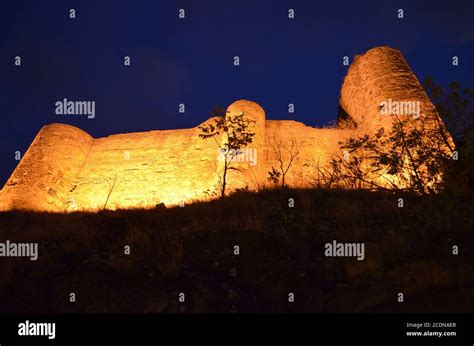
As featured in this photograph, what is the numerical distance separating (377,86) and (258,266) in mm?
12381

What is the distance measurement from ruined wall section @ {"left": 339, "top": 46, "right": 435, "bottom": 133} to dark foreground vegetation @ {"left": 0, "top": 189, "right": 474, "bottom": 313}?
7.79 metres

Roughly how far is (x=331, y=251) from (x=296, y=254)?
0.54 metres

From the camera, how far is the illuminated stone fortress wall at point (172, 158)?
1641 cm

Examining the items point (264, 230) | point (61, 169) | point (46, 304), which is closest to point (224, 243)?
point (264, 230)

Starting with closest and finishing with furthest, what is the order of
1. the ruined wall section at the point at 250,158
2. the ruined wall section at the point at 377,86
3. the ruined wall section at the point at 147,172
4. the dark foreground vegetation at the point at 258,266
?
1. the dark foreground vegetation at the point at 258,266
2. the ruined wall section at the point at 250,158
3. the ruined wall section at the point at 377,86
4. the ruined wall section at the point at 147,172

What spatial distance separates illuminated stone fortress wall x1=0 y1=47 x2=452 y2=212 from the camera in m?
16.4

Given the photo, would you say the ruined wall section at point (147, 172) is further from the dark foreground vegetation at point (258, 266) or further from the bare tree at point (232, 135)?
the dark foreground vegetation at point (258, 266)

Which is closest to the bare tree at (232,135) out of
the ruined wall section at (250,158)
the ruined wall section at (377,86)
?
the ruined wall section at (250,158)

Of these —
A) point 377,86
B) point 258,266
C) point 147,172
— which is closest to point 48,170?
point 147,172

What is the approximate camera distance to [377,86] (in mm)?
17250

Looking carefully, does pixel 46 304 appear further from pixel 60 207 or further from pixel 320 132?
pixel 320 132

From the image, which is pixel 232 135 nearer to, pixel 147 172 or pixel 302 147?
pixel 302 147

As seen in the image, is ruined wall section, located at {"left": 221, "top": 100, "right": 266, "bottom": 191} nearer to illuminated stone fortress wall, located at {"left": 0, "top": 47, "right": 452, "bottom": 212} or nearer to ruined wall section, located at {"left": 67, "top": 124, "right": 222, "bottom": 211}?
illuminated stone fortress wall, located at {"left": 0, "top": 47, "right": 452, "bottom": 212}

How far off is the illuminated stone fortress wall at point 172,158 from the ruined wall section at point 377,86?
0.12ft
